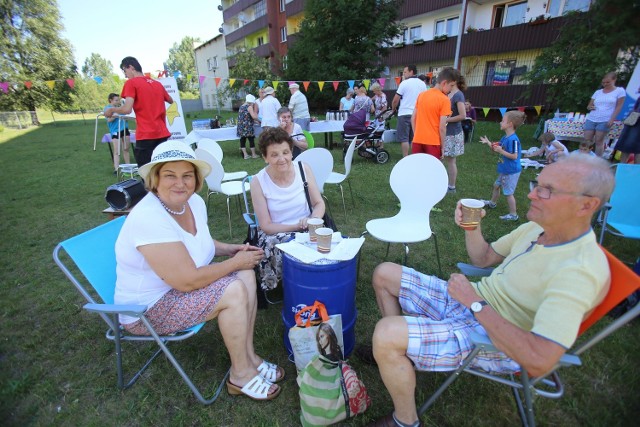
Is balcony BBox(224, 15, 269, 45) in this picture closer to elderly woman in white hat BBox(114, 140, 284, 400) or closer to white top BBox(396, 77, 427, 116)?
white top BBox(396, 77, 427, 116)

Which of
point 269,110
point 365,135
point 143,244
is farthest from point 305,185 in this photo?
point 269,110

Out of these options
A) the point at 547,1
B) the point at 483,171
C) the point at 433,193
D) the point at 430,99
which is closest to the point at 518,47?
the point at 547,1

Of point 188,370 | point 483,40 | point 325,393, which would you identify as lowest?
point 188,370

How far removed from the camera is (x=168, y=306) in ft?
5.30

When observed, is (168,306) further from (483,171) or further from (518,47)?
(518,47)

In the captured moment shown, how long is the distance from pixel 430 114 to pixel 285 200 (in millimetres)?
2738

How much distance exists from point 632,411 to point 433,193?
1780mm

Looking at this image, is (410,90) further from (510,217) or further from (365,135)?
(510,217)

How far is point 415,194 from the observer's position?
2.86m

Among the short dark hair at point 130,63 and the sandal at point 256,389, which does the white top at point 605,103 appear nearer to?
the sandal at point 256,389

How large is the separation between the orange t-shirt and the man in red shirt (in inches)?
146

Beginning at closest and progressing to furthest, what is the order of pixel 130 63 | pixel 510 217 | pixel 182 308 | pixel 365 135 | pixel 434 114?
pixel 182 308, pixel 510 217, pixel 434 114, pixel 130 63, pixel 365 135

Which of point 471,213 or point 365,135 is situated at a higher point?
point 471,213

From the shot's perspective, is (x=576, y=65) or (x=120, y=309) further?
(x=576, y=65)
